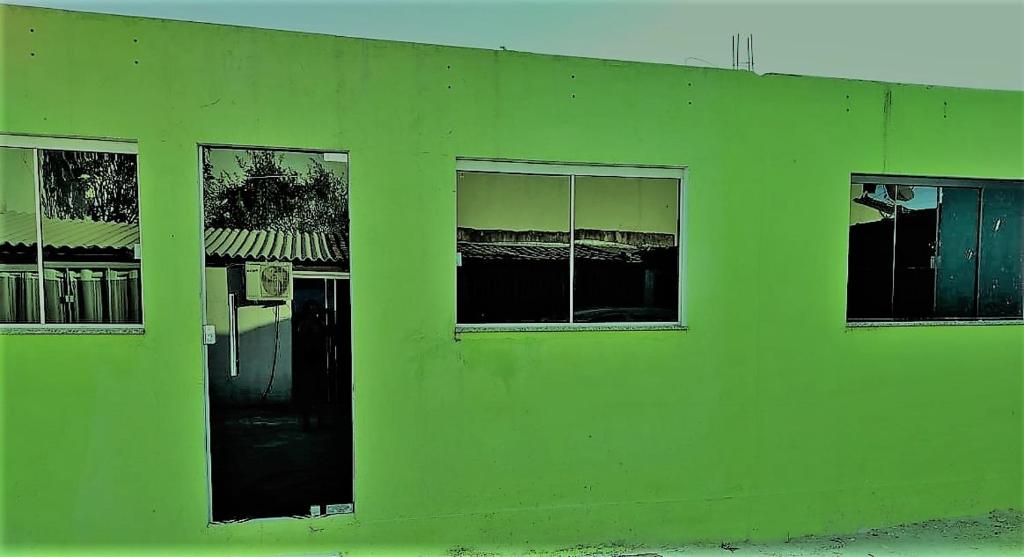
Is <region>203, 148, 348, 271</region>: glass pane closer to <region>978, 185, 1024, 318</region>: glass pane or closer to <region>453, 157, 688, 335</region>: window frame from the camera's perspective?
<region>453, 157, 688, 335</region>: window frame

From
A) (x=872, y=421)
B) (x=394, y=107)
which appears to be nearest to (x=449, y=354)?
(x=394, y=107)

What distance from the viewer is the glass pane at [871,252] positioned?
397 cm

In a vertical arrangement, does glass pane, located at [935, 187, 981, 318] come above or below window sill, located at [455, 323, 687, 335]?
above

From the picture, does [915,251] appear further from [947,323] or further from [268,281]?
[268,281]

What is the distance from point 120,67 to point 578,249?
294cm

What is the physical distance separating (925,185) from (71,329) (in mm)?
5887

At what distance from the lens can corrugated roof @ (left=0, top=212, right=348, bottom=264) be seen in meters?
3.04

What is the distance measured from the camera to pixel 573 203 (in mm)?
3646

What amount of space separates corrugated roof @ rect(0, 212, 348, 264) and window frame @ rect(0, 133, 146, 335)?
7cm

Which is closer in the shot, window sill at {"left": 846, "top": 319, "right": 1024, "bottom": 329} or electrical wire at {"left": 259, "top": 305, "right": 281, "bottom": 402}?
electrical wire at {"left": 259, "top": 305, "right": 281, "bottom": 402}

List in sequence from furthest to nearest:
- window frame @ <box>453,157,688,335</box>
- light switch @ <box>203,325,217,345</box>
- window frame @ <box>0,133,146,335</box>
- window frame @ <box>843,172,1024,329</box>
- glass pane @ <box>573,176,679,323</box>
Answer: window frame @ <box>843,172,1024,329</box> → glass pane @ <box>573,176,679,323</box> → window frame @ <box>453,157,688,335</box> → light switch @ <box>203,325,217,345</box> → window frame @ <box>0,133,146,335</box>

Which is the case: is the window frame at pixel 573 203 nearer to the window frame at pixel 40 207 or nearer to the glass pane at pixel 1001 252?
the window frame at pixel 40 207

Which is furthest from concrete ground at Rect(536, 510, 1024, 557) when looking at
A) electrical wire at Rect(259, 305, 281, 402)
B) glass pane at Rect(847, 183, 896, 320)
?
electrical wire at Rect(259, 305, 281, 402)

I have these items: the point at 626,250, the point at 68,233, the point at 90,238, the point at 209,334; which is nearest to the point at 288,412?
the point at 209,334
